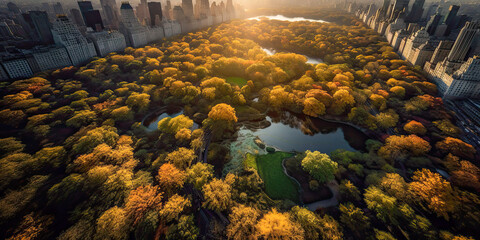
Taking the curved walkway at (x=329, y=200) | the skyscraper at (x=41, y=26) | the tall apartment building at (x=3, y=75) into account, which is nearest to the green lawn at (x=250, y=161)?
the curved walkway at (x=329, y=200)

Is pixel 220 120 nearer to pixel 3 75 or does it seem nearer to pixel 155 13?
pixel 3 75

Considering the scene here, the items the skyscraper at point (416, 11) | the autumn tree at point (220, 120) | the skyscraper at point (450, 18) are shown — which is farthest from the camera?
the skyscraper at point (416, 11)

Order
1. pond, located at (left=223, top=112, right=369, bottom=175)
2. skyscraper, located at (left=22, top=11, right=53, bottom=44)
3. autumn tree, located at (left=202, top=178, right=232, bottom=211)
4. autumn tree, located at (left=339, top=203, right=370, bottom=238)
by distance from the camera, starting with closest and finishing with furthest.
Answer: autumn tree, located at (left=339, top=203, right=370, bottom=238) < autumn tree, located at (left=202, top=178, right=232, bottom=211) < pond, located at (left=223, top=112, right=369, bottom=175) < skyscraper, located at (left=22, top=11, right=53, bottom=44)

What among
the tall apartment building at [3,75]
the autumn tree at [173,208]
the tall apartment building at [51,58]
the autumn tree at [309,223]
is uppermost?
the tall apartment building at [51,58]

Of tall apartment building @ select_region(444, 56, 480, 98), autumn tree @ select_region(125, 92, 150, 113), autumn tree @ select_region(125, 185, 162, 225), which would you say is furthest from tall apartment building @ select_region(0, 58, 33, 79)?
tall apartment building @ select_region(444, 56, 480, 98)

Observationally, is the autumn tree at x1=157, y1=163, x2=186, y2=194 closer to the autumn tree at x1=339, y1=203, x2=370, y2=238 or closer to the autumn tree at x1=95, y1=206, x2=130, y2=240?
the autumn tree at x1=95, y1=206, x2=130, y2=240

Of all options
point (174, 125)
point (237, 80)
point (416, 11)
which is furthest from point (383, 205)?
point (416, 11)

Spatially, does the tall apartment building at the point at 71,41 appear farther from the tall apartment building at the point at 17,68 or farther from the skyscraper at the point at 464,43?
the skyscraper at the point at 464,43
